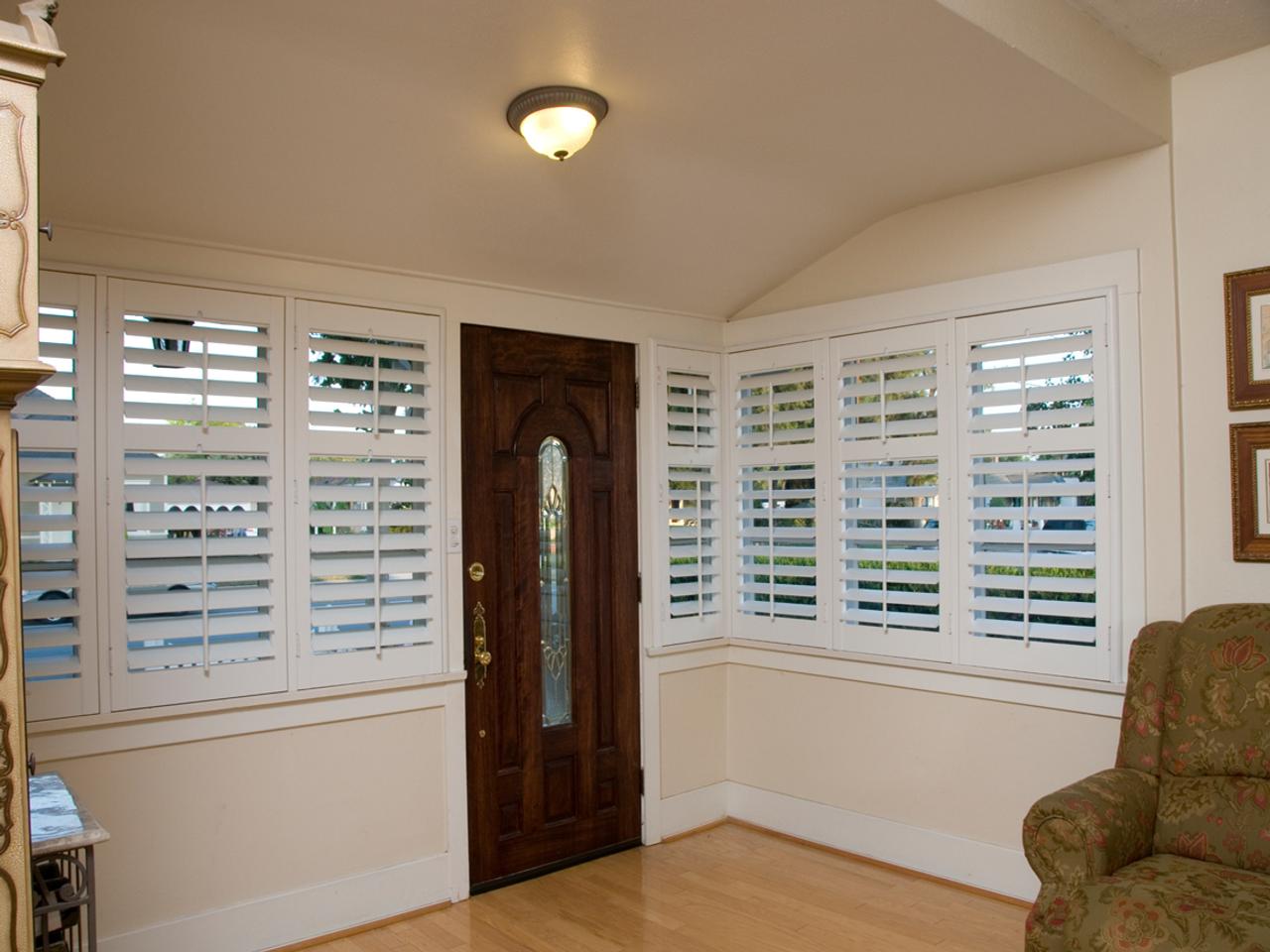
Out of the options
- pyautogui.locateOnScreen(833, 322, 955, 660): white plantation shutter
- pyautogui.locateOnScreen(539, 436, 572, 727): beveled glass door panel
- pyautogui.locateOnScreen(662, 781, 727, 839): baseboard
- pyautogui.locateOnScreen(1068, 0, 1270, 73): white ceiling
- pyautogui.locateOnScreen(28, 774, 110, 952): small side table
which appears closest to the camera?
pyautogui.locateOnScreen(28, 774, 110, 952): small side table

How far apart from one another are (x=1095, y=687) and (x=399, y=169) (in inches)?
113

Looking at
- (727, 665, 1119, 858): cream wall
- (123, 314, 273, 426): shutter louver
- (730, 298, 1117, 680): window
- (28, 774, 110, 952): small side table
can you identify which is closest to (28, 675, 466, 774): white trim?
(28, 774, 110, 952): small side table

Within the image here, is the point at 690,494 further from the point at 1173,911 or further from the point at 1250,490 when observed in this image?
the point at 1173,911

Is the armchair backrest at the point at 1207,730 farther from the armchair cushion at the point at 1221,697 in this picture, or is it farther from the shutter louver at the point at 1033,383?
the shutter louver at the point at 1033,383

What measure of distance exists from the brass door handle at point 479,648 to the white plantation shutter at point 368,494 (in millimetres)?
172

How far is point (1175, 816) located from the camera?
2607mm

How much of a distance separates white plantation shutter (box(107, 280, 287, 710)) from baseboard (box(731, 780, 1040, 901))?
7.37 ft

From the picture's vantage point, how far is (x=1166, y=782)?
2.68 meters

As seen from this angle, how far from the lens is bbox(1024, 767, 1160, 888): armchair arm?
94.3 inches

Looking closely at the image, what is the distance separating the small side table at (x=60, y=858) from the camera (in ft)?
5.80

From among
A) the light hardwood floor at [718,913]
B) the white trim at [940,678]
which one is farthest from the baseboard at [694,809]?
the white trim at [940,678]

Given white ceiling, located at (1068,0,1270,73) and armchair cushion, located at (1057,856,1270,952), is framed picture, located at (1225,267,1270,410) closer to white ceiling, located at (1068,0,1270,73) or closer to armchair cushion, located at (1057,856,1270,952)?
white ceiling, located at (1068,0,1270,73)

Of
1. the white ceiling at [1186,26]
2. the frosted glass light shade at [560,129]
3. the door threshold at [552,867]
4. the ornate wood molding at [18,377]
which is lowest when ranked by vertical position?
the door threshold at [552,867]

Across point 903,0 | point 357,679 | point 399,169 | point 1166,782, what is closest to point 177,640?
point 357,679
